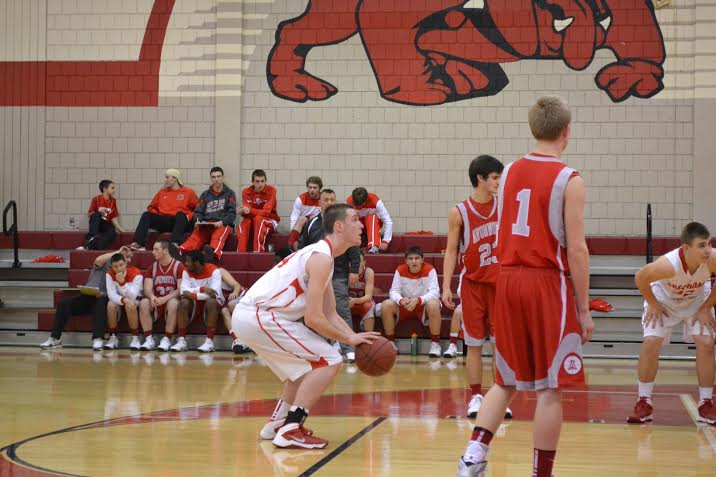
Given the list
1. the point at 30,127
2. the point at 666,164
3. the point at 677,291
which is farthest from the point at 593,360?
the point at 30,127

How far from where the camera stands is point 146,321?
12570 millimetres

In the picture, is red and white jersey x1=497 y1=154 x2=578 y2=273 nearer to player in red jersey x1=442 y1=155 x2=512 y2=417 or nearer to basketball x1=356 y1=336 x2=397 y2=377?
basketball x1=356 y1=336 x2=397 y2=377

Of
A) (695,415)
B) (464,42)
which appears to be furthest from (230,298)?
(695,415)

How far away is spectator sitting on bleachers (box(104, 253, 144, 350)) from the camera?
496 inches

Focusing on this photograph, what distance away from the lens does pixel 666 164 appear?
14.7 metres

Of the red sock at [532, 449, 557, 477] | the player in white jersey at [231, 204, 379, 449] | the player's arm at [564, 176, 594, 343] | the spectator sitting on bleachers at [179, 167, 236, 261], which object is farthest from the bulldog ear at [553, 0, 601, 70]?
the red sock at [532, 449, 557, 477]

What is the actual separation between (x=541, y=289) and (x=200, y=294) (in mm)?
8735

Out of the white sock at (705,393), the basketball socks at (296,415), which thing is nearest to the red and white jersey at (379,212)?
the white sock at (705,393)

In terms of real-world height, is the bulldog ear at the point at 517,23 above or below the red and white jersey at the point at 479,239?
above

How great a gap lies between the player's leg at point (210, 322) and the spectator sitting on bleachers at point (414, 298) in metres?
2.07

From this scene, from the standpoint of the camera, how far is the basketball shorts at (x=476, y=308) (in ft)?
21.5

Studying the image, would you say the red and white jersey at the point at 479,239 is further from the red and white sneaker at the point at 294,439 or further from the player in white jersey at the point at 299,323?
the red and white sneaker at the point at 294,439

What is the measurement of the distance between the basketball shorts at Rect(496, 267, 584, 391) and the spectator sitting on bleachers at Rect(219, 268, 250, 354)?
820 centimetres

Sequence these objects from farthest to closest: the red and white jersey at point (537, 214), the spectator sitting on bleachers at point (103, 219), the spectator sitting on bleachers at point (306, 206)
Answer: the spectator sitting on bleachers at point (103, 219), the spectator sitting on bleachers at point (306, 206), the red and white jersey at point (537, 214)
